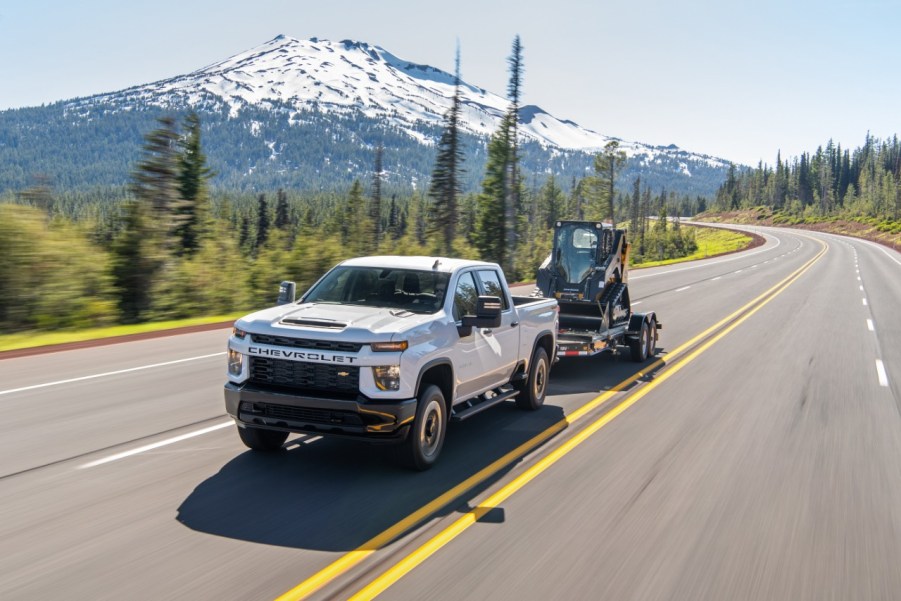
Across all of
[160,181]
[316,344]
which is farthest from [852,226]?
[316,344]

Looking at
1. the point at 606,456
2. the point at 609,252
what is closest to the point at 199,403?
the point at 606,456

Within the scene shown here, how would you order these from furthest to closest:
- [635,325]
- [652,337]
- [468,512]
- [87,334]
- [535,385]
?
[87,334]
[652,337]
[635,325]
[535,385]
[468,512]

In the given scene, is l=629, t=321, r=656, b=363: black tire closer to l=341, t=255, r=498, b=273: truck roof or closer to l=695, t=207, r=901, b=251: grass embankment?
A: l=341, t=255, r=498, b=273: truck roof

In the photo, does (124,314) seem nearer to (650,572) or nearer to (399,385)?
(399,385)

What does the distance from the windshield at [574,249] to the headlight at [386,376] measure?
8067 millimetres

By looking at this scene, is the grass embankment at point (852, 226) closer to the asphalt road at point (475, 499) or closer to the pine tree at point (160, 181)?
the pine tree at point (160, 181)

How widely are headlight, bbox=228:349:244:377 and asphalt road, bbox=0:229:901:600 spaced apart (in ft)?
2.88

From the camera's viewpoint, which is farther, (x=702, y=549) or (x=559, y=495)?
(x=559, y=495)

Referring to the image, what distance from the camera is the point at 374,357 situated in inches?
242

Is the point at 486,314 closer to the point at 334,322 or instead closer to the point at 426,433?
the point at 426,433

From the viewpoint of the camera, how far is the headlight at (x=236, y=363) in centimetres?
646

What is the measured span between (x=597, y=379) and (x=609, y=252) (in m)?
2.74

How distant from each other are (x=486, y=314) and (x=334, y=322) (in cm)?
149

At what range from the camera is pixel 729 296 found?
97.0 feet
